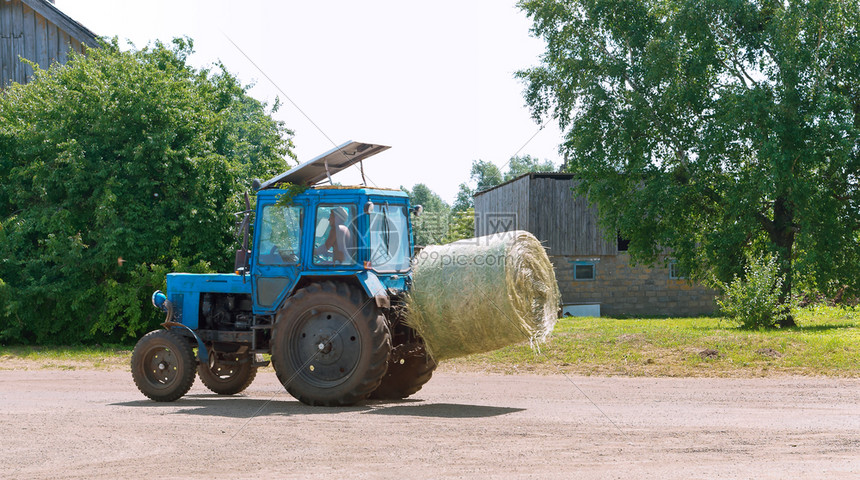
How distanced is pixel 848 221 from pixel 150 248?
18181 mm

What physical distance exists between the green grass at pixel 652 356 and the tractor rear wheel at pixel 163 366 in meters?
5.95

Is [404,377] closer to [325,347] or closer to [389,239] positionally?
[325,347]

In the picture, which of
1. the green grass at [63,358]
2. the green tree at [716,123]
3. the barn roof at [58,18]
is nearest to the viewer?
the green grass at [63,358]

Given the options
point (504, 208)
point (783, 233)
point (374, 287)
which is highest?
point (504, 208)

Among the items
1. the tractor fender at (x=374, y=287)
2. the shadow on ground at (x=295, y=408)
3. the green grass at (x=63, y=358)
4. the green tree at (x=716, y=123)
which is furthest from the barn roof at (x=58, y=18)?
the tractor fender at (x=374, y=287)

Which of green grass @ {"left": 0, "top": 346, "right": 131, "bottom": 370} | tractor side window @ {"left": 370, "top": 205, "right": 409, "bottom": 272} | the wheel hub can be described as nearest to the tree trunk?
tractor side window @ {"left": 370, "top": 205, "right": 409, "bottom": 272}

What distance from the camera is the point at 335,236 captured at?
406 inches

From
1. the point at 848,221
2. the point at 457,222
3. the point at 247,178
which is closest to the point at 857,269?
the point at 848,221

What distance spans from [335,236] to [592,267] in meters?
23.4

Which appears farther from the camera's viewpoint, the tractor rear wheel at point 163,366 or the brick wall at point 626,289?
the brick wall at point 626,289

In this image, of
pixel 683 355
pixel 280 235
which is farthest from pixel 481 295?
pixel 683 355

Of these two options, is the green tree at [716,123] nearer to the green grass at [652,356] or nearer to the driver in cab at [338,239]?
the green grass at [652,356]

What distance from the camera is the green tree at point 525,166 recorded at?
108m

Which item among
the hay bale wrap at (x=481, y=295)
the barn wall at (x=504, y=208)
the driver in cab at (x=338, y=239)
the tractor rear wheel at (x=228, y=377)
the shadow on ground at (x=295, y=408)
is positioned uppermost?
the barn wall at (x=504, y=208)
